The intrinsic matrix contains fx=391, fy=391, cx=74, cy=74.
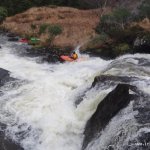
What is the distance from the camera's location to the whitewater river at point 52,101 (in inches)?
433

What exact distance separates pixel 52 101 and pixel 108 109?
9.93 ft

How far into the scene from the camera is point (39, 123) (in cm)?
1165

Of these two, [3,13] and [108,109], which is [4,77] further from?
[3,13]

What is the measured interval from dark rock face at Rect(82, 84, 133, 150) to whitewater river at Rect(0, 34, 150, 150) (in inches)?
16.8

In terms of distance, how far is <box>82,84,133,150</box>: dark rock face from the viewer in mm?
10250

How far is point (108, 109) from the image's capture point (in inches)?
412

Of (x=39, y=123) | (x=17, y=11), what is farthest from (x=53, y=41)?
(x=17, y=11)

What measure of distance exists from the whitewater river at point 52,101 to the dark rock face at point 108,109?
0.43 metres

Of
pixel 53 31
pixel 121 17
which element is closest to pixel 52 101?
pixel 53 31

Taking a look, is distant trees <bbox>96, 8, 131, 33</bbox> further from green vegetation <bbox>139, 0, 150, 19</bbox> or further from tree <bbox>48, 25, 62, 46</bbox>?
tree <bbox>48, 25, 62, 46</bbox>

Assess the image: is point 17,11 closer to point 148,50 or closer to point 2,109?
point 148,50

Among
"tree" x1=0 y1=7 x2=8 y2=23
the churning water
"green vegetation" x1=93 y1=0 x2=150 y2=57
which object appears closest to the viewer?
the churning water

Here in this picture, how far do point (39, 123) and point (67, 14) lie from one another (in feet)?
62.5

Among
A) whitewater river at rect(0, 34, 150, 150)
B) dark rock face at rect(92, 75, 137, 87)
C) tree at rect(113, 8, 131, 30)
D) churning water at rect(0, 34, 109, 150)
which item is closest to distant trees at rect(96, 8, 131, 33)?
tree at rect(113, 8, 131, 30)
